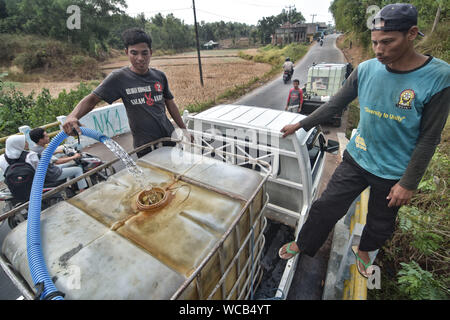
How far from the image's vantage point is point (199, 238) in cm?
147

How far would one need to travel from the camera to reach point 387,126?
1.74 metres

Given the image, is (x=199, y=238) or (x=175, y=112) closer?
(x=199, y=238)

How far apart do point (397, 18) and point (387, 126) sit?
0.75 meters

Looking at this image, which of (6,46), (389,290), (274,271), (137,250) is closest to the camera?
(137,250)

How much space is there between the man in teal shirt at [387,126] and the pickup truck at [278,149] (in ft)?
2.15

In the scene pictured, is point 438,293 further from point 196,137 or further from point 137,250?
point 196,137

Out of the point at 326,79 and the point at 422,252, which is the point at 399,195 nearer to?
the point at 422,252

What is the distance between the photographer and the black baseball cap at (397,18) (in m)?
1.46

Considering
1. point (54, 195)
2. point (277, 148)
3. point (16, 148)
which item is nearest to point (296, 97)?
point (277, 148)

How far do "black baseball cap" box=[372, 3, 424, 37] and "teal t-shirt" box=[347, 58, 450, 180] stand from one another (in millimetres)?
299

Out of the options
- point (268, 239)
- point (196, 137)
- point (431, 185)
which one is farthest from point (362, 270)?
point (196, 137)

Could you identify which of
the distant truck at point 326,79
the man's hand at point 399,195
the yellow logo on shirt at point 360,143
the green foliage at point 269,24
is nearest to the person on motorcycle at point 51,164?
the yellow logo on shirt at point 360,143

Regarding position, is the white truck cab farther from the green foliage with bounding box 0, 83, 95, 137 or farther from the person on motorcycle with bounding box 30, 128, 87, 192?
the green foliage with bounding box 0, 83, 95, 137
